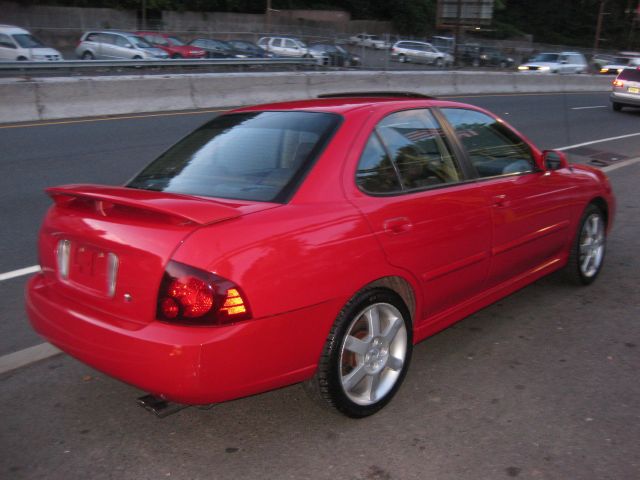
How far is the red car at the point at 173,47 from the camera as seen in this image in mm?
32594

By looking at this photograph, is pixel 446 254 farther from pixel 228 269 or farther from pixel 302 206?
pixel 228 269

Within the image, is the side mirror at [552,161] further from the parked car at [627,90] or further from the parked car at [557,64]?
the parked car at [557,64]

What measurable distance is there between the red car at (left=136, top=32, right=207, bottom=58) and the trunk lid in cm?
3059

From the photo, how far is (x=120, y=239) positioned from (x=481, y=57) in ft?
153

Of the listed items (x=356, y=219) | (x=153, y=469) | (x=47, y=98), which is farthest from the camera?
(x=47, y=98)

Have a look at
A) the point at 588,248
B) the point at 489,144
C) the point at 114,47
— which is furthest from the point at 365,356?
the point at 114,47

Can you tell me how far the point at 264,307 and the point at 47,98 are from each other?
1212 centimetres

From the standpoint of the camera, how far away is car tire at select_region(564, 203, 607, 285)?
5281 millimetres

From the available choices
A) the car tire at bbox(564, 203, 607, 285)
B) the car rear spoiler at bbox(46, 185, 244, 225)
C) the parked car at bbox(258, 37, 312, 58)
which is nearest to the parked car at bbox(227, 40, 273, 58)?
the parked car at bbox(258, 37, 312, 58)

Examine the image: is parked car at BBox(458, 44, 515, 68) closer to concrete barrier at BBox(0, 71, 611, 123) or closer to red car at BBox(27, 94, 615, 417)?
concrete barrier at BBox(0, 71, 611, 123)

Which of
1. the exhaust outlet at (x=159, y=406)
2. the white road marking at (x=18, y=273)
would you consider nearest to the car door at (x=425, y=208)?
the exhaust outlet at (x=159, y=406)

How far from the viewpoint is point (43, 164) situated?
945 cm

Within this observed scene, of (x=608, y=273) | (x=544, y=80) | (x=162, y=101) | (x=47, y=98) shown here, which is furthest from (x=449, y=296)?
(x=544, y=80)

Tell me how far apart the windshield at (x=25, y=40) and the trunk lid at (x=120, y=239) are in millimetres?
24383
